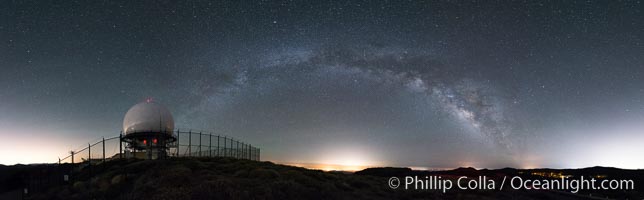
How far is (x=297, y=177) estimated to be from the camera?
80.8ft

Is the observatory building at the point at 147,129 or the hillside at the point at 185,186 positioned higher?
the observatory building at the point at 147,129

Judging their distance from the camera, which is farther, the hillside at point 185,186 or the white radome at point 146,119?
the white radome at point 146,119

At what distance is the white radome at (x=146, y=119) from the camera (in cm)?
3858

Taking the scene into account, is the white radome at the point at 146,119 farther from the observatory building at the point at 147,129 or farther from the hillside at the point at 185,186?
the hillside at the point at 185,186

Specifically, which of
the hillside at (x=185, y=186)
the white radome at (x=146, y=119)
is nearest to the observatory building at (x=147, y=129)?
the white radome at (x=146, y=119)

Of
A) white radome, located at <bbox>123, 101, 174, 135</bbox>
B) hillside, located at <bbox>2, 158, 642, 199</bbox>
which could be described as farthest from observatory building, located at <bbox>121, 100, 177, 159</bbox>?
hillside, located at <bbox>2, 158, 642, 199</bbox>

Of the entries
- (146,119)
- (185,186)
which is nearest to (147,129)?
(146,119)

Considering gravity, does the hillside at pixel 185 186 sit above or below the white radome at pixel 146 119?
below

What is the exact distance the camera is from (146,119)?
127ft

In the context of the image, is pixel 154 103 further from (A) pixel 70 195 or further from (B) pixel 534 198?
(B) pixel 534 198

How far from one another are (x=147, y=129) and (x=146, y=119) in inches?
42.3

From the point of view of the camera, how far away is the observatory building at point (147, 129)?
38.5m

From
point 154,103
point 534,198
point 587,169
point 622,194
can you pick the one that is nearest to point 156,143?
point 154,103

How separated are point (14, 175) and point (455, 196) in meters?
32.1
